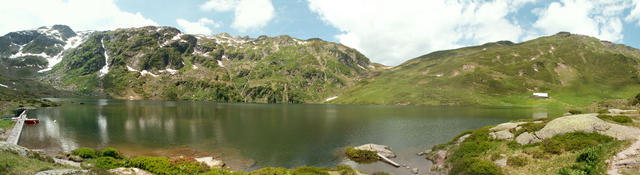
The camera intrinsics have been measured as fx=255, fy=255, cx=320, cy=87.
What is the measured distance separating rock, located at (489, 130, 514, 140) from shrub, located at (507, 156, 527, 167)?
353 inches

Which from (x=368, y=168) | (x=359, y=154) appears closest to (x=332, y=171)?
(x=368, y=168)

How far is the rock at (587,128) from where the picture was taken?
25.5 meters

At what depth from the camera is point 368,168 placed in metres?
40.8

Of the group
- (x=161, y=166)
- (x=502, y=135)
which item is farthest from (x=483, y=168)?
(x=161, y=166)

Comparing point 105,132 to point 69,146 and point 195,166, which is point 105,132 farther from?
point 195,166

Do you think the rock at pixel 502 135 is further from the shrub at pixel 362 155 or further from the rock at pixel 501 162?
the shrub at pixel 362 155

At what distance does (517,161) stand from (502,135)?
1178 cm

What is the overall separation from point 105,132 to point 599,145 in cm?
9373

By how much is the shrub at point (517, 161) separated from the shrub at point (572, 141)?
277 cm

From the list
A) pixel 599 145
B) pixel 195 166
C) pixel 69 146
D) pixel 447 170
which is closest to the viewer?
pixel 599 145

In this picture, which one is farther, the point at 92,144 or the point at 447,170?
the point at 92,144

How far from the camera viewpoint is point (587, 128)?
28531 millimetres

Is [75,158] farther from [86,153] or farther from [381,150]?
[381,150]

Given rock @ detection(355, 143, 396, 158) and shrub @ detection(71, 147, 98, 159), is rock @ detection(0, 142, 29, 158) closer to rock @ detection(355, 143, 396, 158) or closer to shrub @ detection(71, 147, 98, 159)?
shrub @ detection(71, 147, 98, 159)
